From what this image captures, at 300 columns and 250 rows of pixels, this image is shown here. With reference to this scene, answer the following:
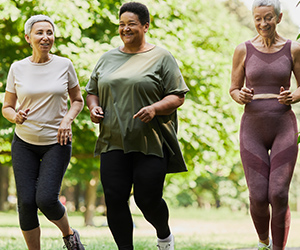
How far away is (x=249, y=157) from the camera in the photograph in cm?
531

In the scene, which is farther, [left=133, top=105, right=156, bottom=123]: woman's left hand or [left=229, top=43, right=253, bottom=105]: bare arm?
[left=229, top=43, right=253, bottom=105]: bare arm

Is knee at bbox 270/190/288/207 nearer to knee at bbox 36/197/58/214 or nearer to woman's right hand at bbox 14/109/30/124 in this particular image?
knee at bbox 36/197/58/214

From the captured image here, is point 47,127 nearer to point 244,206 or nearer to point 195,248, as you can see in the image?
point 195,248

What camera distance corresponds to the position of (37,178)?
5289 millimetres

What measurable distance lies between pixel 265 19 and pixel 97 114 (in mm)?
1756

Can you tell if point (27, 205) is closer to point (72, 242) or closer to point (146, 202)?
point (72, 242)

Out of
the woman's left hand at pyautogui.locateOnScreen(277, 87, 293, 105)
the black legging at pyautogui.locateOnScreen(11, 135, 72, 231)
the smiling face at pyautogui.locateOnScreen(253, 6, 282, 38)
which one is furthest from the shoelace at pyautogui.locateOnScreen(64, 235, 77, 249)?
the smiling face at pyautogui.locateOnScreen(253, 6, 282, 38)

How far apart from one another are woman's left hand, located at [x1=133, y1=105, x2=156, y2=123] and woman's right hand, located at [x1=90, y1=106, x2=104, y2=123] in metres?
0.38

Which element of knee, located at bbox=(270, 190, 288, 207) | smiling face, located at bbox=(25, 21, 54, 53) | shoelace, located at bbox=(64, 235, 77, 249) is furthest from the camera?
shoelace, located at bbox=(64, 235, 77, 249)

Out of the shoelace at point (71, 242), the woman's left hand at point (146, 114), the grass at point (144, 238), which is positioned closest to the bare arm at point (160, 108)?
the woman's left hand at point (146, 114)

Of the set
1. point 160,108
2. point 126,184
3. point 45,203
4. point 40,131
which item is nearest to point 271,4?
point 160,108

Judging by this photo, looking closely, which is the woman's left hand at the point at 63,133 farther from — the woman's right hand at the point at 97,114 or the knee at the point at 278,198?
the knee at the point at 278,198

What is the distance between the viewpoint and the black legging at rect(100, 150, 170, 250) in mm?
4887

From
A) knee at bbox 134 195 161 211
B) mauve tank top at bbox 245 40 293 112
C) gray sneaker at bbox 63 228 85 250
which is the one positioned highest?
mauve tank top at bbox 245 40 293 112
